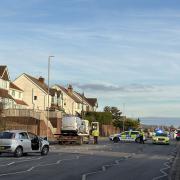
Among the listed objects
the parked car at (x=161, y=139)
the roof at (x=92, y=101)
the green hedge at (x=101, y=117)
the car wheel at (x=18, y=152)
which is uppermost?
the roof at (x=92, y=101)

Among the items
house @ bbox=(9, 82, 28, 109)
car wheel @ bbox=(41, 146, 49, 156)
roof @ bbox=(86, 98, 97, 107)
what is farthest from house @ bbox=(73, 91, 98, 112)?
car wheel @ bbox=(41, 146, 49, 156)

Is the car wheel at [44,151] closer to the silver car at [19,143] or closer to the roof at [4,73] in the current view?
the silver car at [19,143]

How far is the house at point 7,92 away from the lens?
3206 inches

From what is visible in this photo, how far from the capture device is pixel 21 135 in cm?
3192

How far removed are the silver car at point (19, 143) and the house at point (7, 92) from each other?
143 feet

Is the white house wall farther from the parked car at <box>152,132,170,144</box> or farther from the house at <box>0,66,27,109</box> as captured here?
the parked car at <box>152,132,170,144</box>

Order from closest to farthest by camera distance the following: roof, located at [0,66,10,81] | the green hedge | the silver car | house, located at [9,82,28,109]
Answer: the silver car < roof, located at [0,66,10,81] < house, located at [9,82,28,109] < the green hedge

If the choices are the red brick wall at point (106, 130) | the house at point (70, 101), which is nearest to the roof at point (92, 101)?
the house at point (70, 101)

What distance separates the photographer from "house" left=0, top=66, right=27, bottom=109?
81.4 meters

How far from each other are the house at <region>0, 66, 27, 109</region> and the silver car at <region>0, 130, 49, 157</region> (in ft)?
143

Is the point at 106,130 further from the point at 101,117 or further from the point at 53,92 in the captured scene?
the point at 53,92

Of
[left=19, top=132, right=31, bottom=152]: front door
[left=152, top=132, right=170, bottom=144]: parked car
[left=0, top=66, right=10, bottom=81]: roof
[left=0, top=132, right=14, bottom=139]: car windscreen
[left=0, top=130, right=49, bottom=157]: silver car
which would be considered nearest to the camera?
[left=0, top=130, right=49, bottom=157]: silver car

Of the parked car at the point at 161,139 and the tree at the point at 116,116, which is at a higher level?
the tree at the point at 116,116

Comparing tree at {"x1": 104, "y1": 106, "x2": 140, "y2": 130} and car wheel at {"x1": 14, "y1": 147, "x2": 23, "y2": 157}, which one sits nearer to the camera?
car wheel at {"x1": 14, "y1": 147, "x2": 23, "y2": 157}
